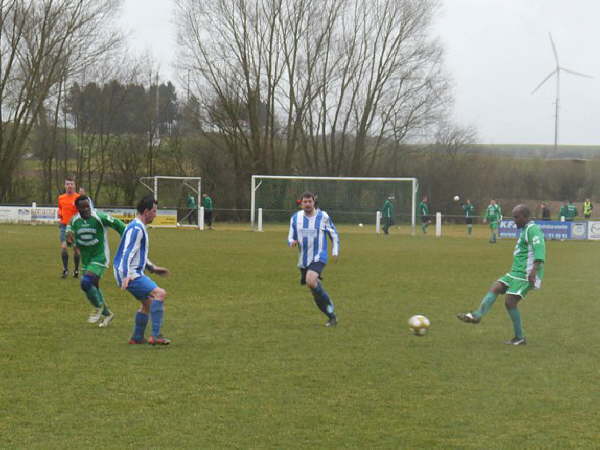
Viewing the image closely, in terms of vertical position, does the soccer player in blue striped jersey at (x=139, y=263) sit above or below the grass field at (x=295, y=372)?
above

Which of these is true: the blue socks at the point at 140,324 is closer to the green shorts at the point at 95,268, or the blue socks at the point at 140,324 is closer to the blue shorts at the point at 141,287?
the blue shorts at the point at 141,287

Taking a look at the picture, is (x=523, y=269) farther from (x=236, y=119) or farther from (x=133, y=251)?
(x=236, y=119)

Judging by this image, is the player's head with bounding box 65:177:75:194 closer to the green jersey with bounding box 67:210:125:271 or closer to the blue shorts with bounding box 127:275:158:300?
the green jersey with bounding box 67:210:125:271

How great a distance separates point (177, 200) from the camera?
49.4 m

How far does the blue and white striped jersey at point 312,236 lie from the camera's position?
11.3m

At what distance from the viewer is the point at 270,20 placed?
51062 mm

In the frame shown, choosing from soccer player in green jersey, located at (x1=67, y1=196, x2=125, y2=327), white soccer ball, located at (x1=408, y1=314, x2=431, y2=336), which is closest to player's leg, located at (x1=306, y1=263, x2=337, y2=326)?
white soccer ball, located at (x1=408, y1=314, x2=431, y2=336)

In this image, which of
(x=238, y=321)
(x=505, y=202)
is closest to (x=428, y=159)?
(x=505, y=202)

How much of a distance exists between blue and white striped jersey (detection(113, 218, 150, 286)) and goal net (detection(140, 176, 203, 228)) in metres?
31.5

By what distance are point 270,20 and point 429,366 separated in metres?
44.9

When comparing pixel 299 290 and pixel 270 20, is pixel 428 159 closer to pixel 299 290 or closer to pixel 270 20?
pixel 270 20

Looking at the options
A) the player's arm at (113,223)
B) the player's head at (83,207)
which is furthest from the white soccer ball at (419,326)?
the player's head at (83,207)

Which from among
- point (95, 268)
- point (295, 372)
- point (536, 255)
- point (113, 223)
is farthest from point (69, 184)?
point (536, 255)

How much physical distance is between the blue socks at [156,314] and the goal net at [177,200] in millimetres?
31312
